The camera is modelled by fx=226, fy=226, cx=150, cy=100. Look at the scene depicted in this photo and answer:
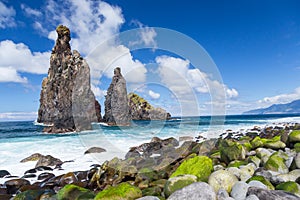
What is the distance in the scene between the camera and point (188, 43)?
594 centimetres

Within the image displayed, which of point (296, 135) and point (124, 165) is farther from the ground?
point (296, 135)

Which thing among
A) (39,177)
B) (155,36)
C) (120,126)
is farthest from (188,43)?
(120,126)

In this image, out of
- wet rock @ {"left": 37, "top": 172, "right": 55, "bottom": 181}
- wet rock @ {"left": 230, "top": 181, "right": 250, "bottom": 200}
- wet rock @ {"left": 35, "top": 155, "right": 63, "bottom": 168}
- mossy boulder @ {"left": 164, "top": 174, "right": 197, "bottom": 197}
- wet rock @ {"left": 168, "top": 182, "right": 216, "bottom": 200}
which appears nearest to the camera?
wet rock @ {"left": 168, "top": 182, "right": 216, "bottom": 200}

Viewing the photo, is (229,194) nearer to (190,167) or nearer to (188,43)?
(190,167)

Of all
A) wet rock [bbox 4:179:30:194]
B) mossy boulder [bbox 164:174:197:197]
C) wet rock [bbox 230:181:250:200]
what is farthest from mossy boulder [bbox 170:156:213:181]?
wet rock [bbox 4:179:30:194]

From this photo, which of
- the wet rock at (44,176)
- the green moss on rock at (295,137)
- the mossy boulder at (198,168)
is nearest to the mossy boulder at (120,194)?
the mossy boulder at (198,168)

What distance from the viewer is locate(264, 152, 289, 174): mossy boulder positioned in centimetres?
472

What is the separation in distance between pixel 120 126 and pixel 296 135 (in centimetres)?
1988

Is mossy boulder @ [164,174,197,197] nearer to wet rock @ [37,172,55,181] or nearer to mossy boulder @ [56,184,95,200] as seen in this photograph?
mossy boulder @ [56,184,95,200]

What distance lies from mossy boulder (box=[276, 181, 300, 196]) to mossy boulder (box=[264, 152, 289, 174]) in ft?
3.62

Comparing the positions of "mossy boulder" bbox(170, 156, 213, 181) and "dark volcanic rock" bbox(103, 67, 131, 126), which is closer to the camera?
"mossy boulder" bbox(170, 156, 213, 181)

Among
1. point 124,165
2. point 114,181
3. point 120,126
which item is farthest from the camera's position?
point 120,126

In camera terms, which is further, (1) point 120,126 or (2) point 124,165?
(1) point 120,126

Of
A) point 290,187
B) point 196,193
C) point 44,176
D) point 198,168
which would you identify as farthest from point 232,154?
point 44,176
